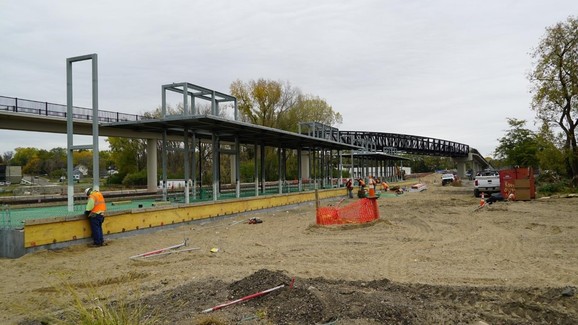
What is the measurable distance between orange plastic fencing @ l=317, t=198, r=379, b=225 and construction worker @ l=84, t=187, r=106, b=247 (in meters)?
7.13

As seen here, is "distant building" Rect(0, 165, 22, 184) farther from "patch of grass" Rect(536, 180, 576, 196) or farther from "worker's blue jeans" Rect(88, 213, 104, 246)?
"patch of grass" Rect(536, 180, 576, 196)

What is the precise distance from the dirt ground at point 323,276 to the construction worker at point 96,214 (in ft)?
1.49

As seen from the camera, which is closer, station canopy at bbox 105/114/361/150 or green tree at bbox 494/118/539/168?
station canopy at bbox 105/114/361/150

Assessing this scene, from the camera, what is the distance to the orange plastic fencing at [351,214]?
624 inches

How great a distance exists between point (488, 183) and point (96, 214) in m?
27.8

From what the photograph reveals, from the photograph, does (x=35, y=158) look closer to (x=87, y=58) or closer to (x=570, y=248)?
(x=87, y=58)

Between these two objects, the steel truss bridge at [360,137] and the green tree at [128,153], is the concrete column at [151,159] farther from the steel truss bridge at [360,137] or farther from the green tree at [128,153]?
the green tree at [128,153]

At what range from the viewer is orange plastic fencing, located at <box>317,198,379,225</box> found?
15.9 metres

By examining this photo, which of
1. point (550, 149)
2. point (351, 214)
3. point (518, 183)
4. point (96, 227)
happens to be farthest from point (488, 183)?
point (96, 227)

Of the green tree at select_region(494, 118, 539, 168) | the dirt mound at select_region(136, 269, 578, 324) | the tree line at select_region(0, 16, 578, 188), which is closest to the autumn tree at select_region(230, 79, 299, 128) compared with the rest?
the tree line at select_region(0, 16, 578, 188)

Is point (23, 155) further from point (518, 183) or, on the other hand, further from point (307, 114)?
point (518, 183)

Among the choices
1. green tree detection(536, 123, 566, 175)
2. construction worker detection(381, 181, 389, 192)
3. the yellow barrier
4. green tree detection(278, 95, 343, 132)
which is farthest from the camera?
green tree detection(278, 95, 343, 132)

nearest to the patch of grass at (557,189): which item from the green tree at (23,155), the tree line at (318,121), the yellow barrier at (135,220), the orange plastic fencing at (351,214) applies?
the tree line at (318,121)

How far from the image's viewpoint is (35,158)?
95750 millimetres
